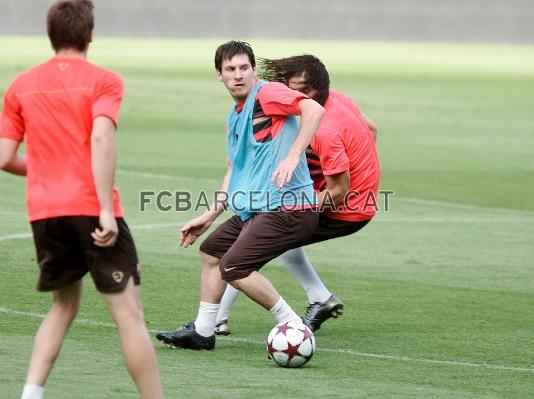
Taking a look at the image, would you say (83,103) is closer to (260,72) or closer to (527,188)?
(260,72)

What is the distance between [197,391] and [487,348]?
2.31 meters

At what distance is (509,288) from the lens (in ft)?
38.4

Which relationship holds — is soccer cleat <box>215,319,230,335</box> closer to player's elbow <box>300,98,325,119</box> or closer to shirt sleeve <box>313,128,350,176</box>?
shirt sleeve <box>313,128,350,176</box>

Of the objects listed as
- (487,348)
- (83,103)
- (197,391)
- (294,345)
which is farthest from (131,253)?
(487,348)

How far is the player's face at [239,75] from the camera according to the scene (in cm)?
861

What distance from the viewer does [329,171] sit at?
952cm

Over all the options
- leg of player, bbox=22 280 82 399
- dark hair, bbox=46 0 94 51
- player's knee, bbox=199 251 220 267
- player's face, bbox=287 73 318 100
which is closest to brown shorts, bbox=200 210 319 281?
player's knee, bbox=199 251 220 267

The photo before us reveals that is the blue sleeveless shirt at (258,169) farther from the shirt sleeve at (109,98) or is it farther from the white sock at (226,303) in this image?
the shirt sleeve at (109,98)

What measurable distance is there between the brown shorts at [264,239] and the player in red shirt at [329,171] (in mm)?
781

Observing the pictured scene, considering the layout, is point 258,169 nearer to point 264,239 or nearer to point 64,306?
point 264,239

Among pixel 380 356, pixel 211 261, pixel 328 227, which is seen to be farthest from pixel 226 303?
pixel 380 356

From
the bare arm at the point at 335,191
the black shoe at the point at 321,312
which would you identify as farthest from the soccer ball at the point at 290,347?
the bare arm at the point at 335,191

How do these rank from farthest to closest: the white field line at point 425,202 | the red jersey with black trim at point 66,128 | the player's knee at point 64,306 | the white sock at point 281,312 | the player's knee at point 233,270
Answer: the white field line at point 425,202 → the white sock at point 281,312 → the player's knee at point 233,270 → the player's knee at point 64,306 → the red jersey with black trim at point 66,128

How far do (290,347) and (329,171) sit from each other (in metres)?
1.60
